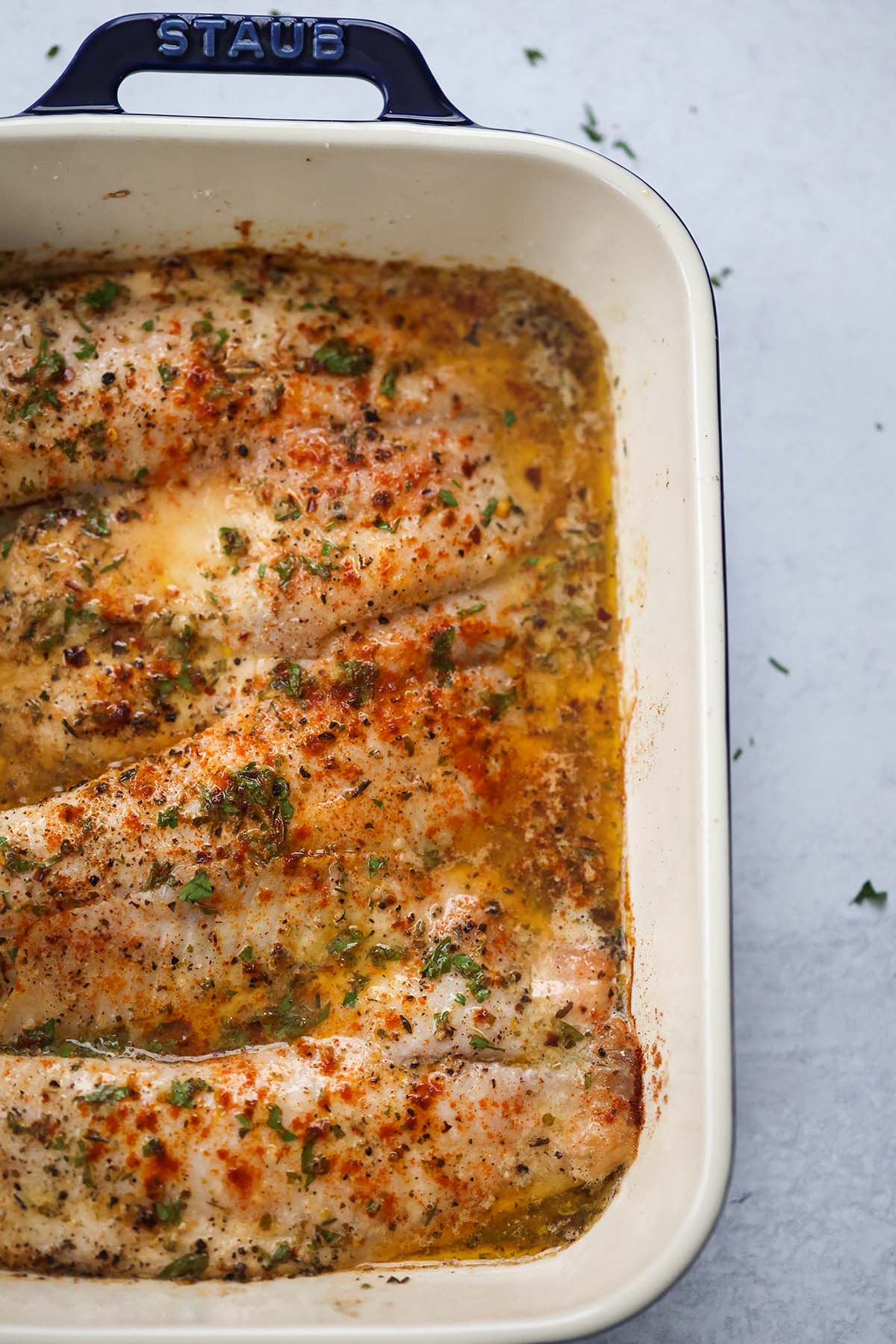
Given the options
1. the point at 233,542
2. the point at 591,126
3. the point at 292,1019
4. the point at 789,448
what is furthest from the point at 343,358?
the point at 292,1019

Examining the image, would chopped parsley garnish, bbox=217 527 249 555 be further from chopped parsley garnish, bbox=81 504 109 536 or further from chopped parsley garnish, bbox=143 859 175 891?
chopped parsley garnish, bbox=143 859 175 891

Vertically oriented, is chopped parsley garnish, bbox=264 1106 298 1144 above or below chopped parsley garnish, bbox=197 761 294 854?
below

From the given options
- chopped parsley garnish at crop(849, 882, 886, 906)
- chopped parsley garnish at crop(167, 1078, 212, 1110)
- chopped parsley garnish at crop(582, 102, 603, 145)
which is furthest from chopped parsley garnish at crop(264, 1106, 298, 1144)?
chopped parsley garnish at crop(582, 102, 603, 145)

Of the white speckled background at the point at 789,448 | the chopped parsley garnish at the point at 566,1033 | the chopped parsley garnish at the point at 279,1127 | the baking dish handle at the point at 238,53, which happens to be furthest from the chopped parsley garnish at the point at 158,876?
the baking dish handle at the point at 238,53

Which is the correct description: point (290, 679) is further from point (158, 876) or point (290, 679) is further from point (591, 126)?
point (591, 126)

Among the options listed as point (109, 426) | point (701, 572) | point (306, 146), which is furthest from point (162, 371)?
point (701, 572)

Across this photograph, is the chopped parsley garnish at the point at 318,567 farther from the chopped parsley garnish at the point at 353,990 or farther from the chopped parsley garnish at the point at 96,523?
the chopped parsley garnish at the point at 353,990
